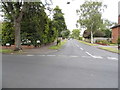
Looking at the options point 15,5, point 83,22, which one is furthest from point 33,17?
point 83,22

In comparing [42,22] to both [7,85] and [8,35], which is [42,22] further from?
[7,85]

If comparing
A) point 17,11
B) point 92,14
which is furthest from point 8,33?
point 92,14

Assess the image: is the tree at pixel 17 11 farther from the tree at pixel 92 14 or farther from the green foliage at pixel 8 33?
the tree at pixel 92 14

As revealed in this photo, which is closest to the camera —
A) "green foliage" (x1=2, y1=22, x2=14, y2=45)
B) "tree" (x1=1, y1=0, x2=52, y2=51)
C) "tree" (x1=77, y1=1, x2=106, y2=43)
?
"tree" (x1=1, y1=0, x2=52, y2=51)

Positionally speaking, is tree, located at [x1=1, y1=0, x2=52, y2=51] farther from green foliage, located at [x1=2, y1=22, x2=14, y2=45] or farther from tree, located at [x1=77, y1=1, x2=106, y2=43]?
tree, located at [x1=77, y1=1, x2=106, y2=43]

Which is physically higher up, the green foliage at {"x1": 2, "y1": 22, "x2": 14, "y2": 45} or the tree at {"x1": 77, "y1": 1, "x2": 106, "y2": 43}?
the tree at {"x1": 77, "y1": 1, "x2": 106, "y2": 43}

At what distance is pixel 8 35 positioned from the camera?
20.5 metres

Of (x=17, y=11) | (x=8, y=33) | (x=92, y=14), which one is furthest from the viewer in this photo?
(x=92, y=14)

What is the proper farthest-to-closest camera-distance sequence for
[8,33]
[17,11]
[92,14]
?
[92,14] < [8,33] < [17,11]

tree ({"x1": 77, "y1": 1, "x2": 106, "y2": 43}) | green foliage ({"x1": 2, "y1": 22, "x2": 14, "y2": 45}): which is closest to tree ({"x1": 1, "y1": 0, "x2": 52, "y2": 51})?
green foliage ({"x1": 2, "y1": 22, "x2": 14, "y2": 45})

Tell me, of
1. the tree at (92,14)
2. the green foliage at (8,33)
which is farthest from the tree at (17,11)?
the tree at (92,14)

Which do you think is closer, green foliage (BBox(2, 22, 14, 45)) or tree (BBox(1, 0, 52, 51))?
tree (BBox(1, 0, 52, 51))

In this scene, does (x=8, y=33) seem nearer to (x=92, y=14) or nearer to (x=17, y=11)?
(x=17, y=11)

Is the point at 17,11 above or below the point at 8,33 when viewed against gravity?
above
